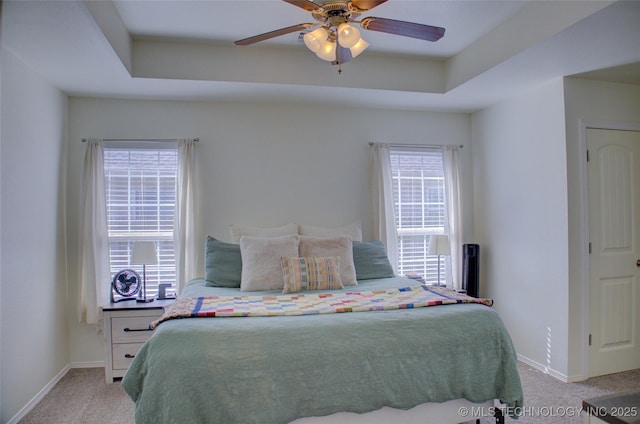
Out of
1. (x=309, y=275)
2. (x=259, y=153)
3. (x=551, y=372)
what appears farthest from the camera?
(x=259, y=153)

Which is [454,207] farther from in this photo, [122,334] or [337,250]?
[122,334]

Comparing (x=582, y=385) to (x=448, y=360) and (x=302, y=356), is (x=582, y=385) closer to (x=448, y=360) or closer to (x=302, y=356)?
(x=448, y=360)

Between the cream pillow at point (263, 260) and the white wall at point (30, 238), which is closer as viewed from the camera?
the white wall at point (30, 238)

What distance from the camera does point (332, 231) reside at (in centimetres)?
364

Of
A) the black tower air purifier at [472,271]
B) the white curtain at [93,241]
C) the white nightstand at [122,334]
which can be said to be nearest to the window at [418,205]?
the black tower air purifier at [472,271]

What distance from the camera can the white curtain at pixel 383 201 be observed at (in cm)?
388

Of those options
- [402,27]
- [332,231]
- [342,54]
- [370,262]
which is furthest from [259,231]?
[402,27]

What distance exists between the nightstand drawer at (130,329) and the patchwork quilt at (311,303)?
856mm

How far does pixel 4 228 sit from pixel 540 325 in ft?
13.9

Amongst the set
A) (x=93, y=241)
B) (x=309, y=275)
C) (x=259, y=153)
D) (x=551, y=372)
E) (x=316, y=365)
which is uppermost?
(x=259, y=153)

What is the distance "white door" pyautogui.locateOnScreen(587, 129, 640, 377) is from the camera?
315 centimetres

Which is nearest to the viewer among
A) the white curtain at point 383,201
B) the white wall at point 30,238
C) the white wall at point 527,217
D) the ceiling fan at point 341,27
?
the ceiling fan at point 341,27

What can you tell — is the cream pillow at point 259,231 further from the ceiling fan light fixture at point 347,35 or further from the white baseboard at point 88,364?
the ceiling fan light fixture at point 347,35

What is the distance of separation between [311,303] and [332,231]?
128cm
